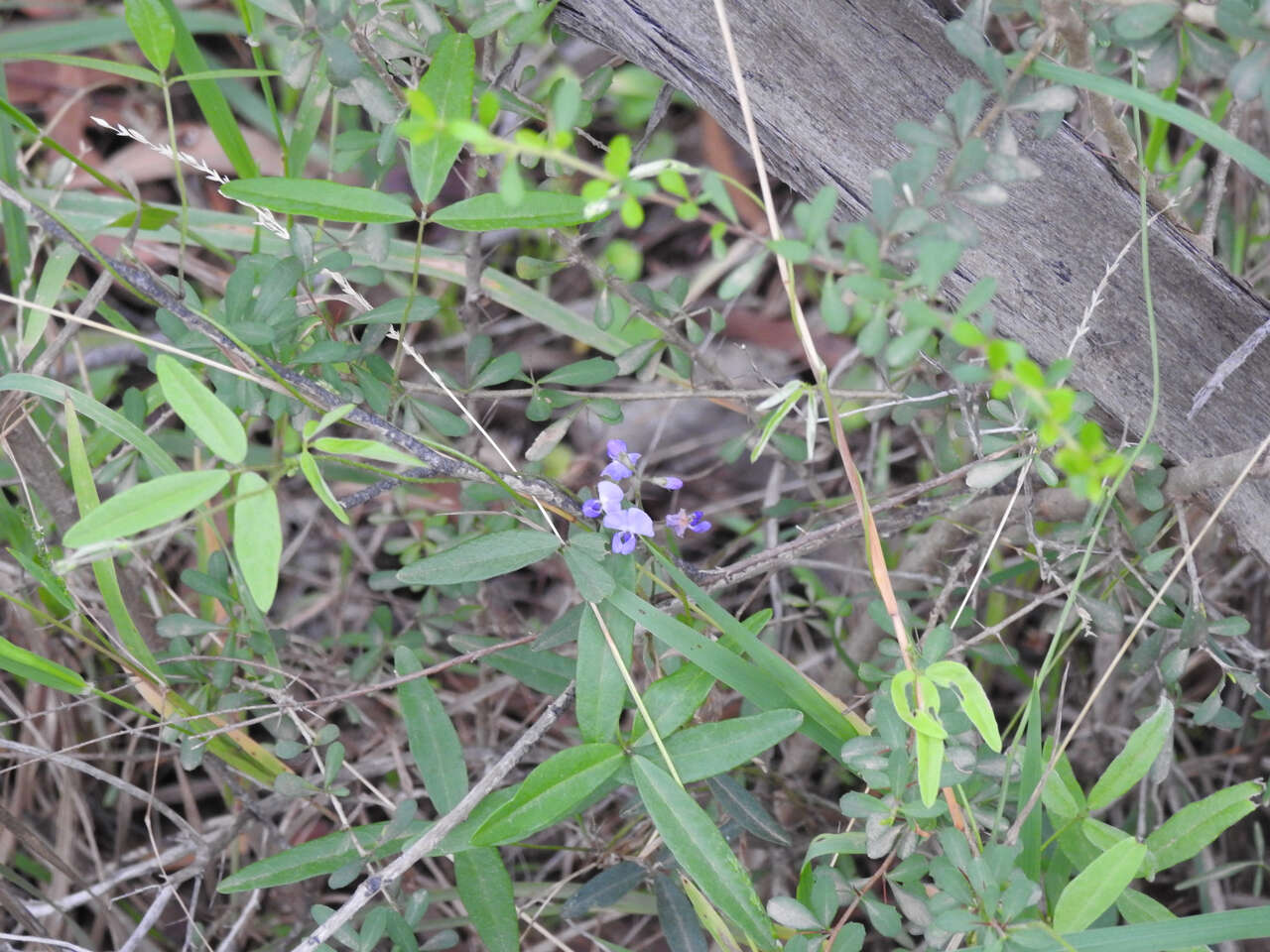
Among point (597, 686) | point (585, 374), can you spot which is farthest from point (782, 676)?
point (585, 374)

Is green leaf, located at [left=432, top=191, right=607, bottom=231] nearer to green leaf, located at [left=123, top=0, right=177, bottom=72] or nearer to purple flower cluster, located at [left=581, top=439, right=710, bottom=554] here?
purple flower cluster, located at [left=581, top=439, right=710, bottom=554]

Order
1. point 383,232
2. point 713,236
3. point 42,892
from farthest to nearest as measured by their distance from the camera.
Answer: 1. point 42,892
2. point 383,232
3. point 713,236

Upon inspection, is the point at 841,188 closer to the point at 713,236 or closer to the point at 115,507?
the point at 713,236

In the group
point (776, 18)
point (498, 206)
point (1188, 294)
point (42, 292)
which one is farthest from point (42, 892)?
point (1188, 294)

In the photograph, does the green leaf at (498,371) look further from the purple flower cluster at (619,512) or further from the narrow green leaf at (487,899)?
the narrow green leaf at (487,899)

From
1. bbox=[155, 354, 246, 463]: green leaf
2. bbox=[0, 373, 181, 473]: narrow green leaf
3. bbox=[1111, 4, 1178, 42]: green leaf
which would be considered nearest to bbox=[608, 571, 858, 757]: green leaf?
bbox=[155, 354, 246, 463]: green leaf

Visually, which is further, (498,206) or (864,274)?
(498,206)

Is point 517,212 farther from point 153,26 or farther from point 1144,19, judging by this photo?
point 1144,19
